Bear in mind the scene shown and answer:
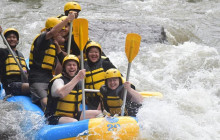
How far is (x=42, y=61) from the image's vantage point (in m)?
4.12

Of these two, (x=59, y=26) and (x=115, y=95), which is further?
(x=59, y=26)

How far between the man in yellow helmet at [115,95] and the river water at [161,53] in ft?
0.49

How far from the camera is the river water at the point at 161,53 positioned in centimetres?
391

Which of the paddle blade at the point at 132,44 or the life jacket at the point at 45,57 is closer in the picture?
the paddle blade at the point at 132,44

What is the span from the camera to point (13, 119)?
13.4ft

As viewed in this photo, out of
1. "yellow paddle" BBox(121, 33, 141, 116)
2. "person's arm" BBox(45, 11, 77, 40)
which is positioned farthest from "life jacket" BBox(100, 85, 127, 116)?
"person's arm" BBox(45, 11, 77, 40)

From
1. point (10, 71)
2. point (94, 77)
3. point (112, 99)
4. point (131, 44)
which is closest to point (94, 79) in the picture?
point (94, 77)

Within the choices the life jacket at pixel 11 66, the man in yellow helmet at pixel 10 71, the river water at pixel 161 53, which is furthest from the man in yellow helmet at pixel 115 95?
the life jacket at pixel 11 66

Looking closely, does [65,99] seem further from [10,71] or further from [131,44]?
[10,71]

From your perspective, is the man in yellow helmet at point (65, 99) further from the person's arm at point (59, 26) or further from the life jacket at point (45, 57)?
the life jacket at point (45, 57)

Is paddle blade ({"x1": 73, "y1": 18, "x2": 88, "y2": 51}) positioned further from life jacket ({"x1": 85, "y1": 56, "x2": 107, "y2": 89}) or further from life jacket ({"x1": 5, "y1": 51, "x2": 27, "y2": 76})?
life jacket ({"x1": 5, "y1": 51, "x2": 27, "y2": 76})

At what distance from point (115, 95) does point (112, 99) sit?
0.06 meters

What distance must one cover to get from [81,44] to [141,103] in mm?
957

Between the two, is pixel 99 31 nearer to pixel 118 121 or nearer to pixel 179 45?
pixel 179 45
